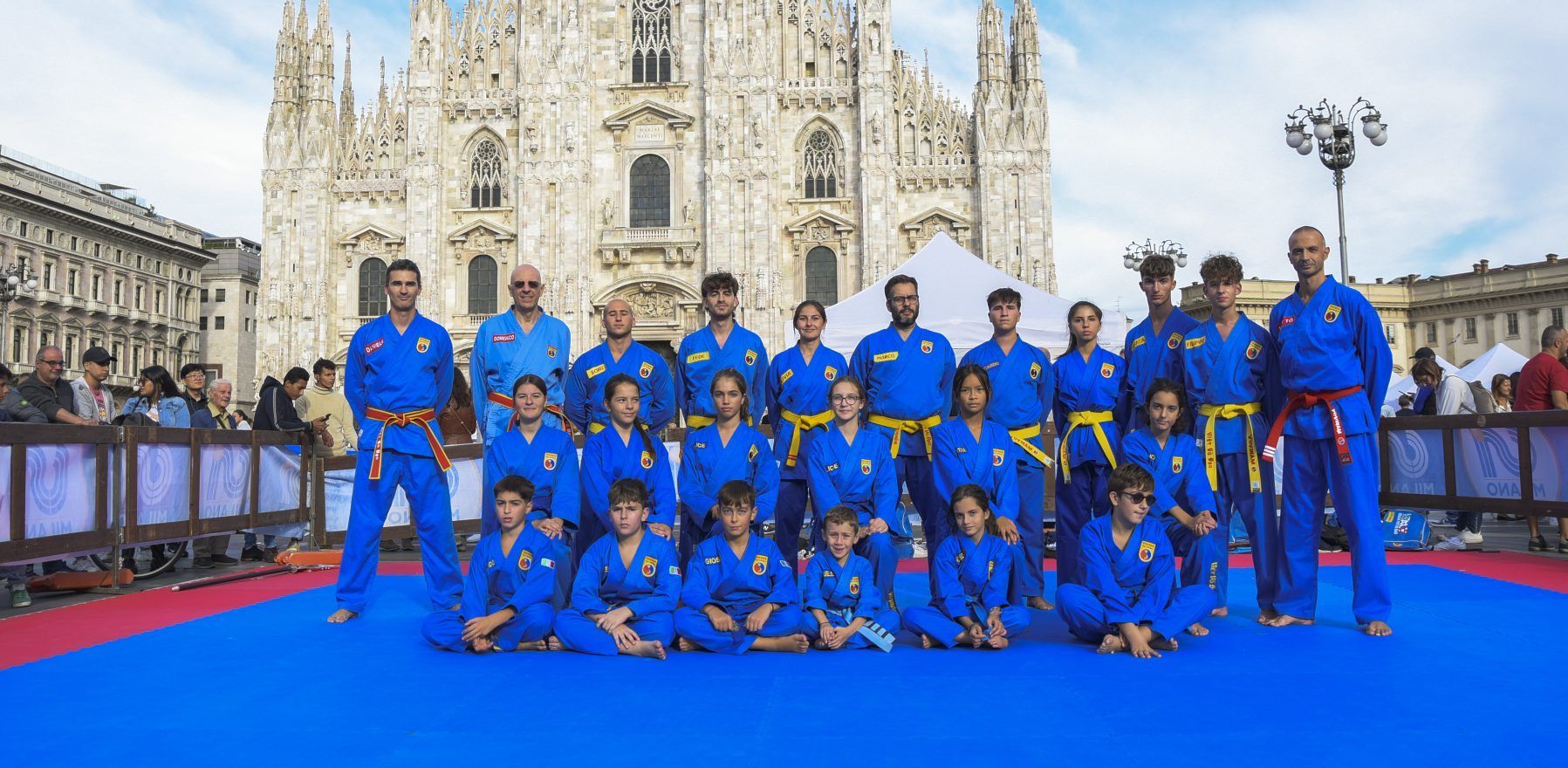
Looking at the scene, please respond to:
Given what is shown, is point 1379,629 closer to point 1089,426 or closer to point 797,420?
point 1089,426

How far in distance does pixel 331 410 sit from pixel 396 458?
16.2 ft

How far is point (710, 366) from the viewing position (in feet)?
22.4

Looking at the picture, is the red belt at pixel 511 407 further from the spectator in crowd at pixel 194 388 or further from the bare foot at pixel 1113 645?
the spectator in crowd at pixel 194 388

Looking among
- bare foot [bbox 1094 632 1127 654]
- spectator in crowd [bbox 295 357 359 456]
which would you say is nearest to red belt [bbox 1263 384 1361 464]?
bare foot [bbox 1094 632 1127 654]

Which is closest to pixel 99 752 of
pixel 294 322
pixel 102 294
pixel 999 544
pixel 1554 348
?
pixel 999 544

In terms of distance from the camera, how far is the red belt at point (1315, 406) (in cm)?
562

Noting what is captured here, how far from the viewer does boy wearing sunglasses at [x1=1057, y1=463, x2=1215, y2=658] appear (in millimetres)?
5047

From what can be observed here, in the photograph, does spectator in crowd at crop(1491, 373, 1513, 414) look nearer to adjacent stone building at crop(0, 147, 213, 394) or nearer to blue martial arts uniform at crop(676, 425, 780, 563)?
blue martial arts uniform at crop(676, 425, 780, 563)

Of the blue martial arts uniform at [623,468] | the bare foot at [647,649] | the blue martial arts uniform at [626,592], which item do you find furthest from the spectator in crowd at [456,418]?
the bare foot at [647,649]

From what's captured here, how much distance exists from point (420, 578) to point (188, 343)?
52.9 meters

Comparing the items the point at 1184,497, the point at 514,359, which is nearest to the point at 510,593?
the point at 514,359

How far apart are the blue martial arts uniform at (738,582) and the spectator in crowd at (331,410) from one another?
20.2 ft

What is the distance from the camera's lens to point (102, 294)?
47.6m

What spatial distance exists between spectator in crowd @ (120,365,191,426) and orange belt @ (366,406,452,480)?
401 centimetres
